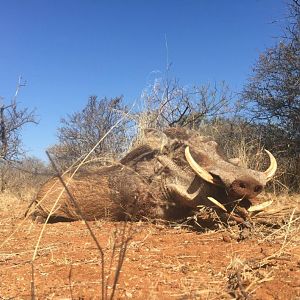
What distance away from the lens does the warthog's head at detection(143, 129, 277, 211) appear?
3.50m

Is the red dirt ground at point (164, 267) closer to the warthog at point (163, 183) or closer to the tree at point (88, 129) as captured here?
the warthog at point (163, 183)

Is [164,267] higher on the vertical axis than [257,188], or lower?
lower

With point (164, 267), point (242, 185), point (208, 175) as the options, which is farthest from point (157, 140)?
point (164, 267)

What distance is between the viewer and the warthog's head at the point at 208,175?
3.50 meters

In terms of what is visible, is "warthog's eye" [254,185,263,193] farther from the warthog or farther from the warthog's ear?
the warthog's ear

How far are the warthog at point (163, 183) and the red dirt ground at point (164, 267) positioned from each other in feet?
1.28

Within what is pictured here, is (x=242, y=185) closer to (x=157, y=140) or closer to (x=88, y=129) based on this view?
(x=157, y=140)

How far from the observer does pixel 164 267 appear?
2.63 m

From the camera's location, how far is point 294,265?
8.07 feet

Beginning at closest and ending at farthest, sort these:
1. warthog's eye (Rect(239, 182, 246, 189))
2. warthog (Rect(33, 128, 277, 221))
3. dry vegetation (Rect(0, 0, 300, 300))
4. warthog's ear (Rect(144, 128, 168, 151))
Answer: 1. dry vegetation (Rect(0, 0, 300, 300))
2. warthog's eye (Rect(239, 182, 246, 189))
3. warthog (Rect(33, 128, 277, 221))
4. warthog's ear (Rect(144, 128, 168, 151))

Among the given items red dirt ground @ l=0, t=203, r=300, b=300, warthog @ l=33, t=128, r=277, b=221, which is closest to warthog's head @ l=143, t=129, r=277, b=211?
warthog @ l=33, t=128, r=277, b=221

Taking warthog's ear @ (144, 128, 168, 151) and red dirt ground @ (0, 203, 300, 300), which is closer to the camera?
red dirt ground @ (0, 203, 300, 300)

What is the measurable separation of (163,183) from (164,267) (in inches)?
70.9

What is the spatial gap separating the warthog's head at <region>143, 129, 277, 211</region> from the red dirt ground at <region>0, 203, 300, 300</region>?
1.10ft
